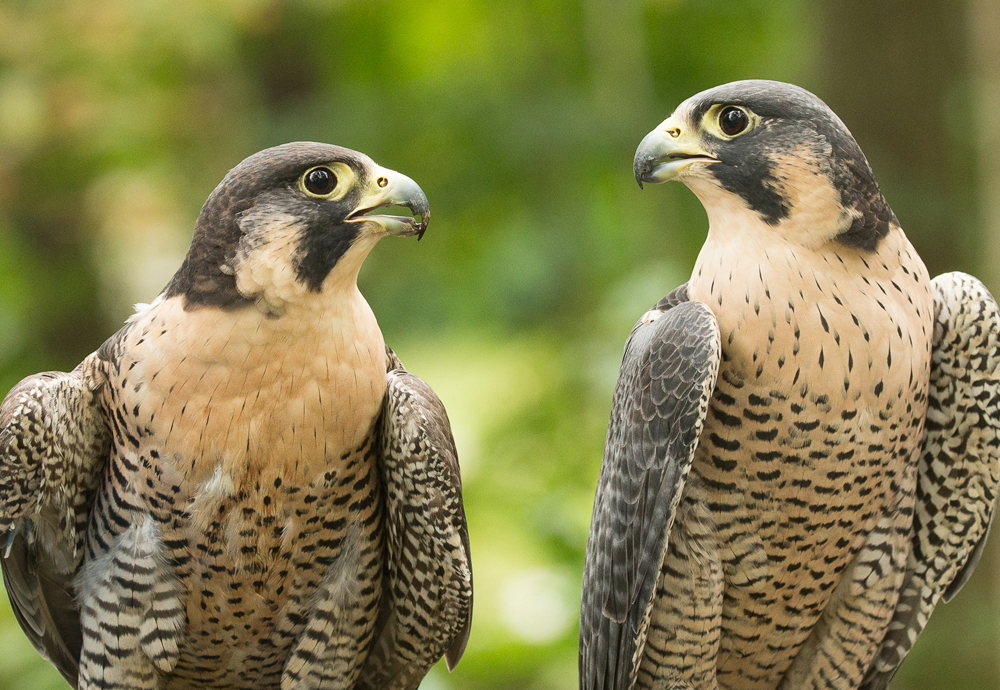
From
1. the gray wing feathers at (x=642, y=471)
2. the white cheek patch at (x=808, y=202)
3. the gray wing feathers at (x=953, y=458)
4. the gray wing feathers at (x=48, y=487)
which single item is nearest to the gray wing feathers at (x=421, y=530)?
the gray wing feathers at (x=642, y=471)

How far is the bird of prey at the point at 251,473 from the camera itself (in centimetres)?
264

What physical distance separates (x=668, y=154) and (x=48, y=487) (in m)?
2.06

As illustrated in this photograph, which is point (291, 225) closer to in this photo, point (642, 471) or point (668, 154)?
point (668, 154)

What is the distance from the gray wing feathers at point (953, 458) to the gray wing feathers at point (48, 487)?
254 centimetres

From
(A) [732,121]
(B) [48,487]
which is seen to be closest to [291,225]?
(B) [48,487]

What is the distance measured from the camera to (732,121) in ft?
8.84

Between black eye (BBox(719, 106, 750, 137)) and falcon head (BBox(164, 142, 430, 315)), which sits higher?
black eye (BBox(719, 106, 750, 137))

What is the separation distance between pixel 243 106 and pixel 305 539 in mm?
6510

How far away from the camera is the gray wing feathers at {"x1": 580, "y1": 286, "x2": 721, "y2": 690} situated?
2625mm

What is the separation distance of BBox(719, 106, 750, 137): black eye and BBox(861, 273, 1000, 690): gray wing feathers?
0.84 m

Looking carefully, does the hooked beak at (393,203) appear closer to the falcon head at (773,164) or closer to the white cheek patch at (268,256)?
the white cheek patch at (268,256)

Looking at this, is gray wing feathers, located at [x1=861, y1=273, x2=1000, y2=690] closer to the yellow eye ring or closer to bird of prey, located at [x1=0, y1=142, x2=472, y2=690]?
bird of prey, located at [x1=0, y1=142, x2=472, y2=690]

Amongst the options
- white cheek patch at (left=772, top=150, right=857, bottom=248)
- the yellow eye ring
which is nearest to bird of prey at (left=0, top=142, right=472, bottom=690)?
Result: the yellow eye ring

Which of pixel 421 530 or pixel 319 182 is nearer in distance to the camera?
pixel 319 182
